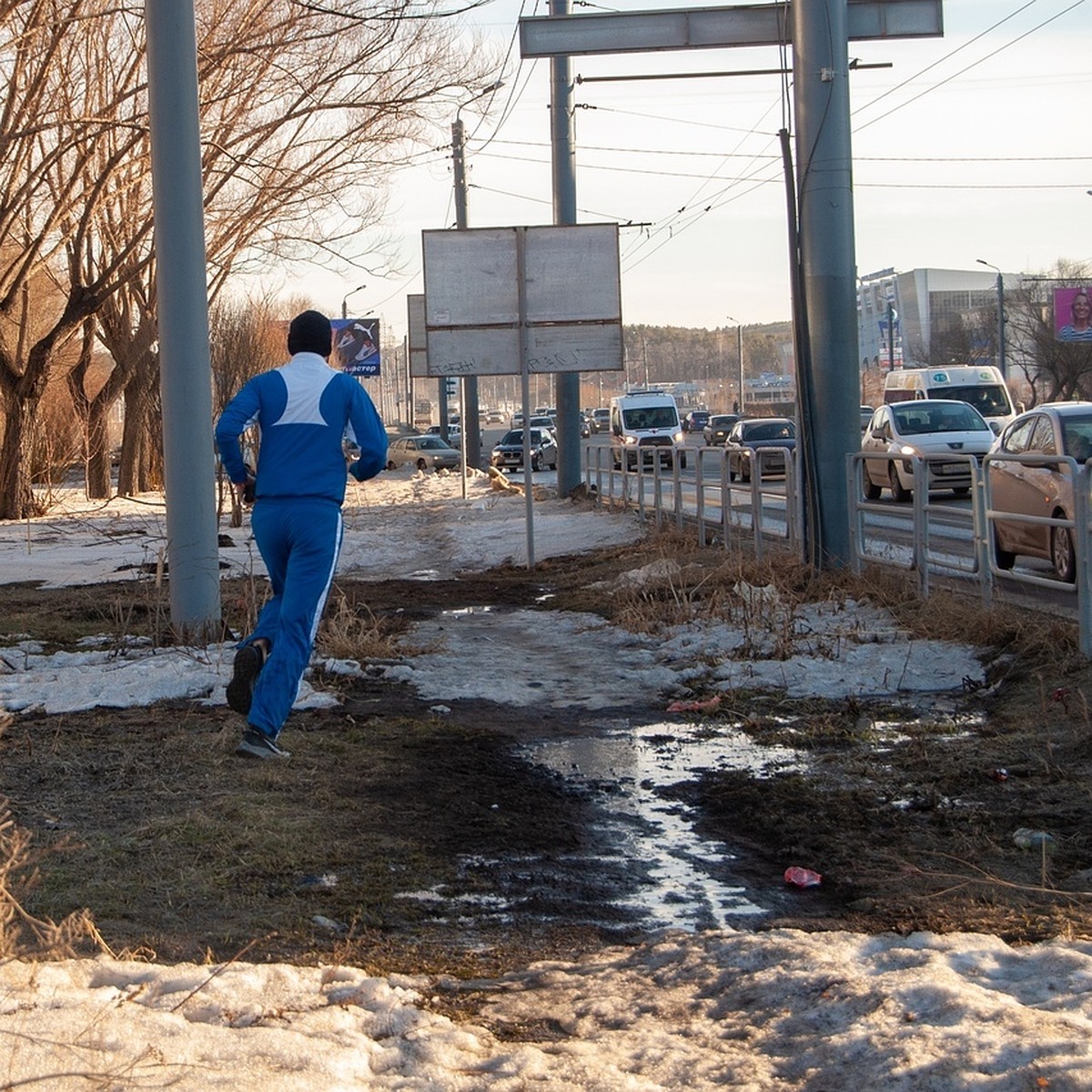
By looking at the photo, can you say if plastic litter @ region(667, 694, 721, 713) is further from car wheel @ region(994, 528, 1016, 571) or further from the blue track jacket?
car wheel @ region(994, 528, 1016, 571)

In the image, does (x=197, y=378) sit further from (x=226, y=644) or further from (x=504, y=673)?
(x=504, y=673)

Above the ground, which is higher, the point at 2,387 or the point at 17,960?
the point at 2,387

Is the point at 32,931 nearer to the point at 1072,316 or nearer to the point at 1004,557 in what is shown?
the point at 1004,557

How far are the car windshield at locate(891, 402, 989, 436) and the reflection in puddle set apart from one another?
17.8m

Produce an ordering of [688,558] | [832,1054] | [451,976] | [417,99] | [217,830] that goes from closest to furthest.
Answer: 1. [832,1054]
2. [451,976]
3. [217,830]
4. [688,558]
5. [417,99]

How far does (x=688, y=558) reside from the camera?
13633mm

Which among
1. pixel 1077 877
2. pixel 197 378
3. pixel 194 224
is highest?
pixel 194 224

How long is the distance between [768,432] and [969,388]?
4978mm

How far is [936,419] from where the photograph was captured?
24094 mm

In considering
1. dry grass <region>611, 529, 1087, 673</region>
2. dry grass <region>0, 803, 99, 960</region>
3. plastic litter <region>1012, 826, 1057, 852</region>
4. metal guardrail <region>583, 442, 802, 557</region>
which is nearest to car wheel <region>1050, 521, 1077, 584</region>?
dry grass <region>611, 529, 1087, 673</region>

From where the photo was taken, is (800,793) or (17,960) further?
(800,793)

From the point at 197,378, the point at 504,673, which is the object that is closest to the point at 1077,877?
the point at 504,673

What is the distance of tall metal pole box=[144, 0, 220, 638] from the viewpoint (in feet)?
29.4

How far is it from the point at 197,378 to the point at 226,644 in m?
1.70
